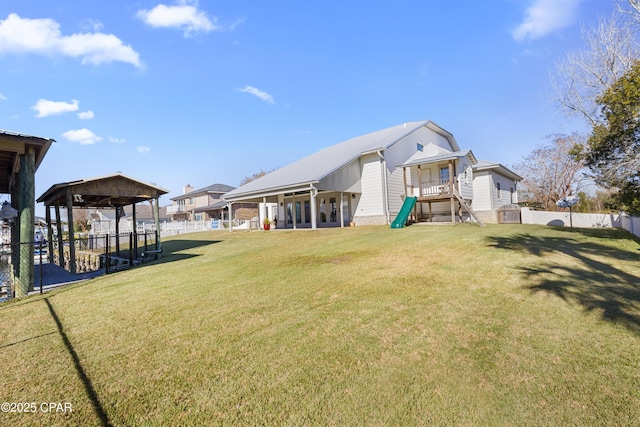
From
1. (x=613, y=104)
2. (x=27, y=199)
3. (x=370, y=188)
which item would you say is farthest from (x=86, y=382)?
(x=370, y=188)

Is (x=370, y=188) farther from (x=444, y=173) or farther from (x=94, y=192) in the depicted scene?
(x=94, y=192)

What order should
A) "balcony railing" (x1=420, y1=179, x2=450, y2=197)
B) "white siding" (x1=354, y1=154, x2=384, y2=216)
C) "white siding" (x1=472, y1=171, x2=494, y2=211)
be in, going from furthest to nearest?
"white siding" (x1=472, y1=171, x2=494, y2=211)
"white siding" (x1=354, y1=154, x2=384, y2=216)
"balcony railing" (x1=420, y1=179, x2=450, y2=197)

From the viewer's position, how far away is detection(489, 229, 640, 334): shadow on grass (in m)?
4.54

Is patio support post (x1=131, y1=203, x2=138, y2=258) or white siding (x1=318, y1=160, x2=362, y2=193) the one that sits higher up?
white siding (x1=318, y1=160, x2=362, y2=193)

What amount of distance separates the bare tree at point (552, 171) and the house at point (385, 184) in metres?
12.4

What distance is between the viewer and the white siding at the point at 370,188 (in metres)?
19.5

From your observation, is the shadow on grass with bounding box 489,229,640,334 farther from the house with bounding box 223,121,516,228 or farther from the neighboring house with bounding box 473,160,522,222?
the neighboring house with bounding box 473,160,522,222

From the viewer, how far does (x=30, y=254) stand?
7215mm

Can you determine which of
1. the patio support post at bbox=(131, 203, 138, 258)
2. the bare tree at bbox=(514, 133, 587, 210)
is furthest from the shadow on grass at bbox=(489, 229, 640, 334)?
the bare tree at bbox=(514, 133, 587, 210)

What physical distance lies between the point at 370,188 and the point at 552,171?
23318mm

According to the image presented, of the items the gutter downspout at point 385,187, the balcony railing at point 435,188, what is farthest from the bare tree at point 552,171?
the gutter downspout at point 385,187

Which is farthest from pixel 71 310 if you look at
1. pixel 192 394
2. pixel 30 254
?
pixel 192 394

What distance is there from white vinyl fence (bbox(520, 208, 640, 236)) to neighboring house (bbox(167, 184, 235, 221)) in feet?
108

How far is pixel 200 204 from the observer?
47.2 m
